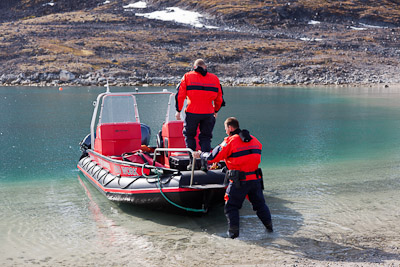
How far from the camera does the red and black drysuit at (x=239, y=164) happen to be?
5.85 meters

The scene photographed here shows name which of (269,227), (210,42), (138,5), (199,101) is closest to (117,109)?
(199,101)

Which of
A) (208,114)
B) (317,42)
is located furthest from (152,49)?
(208,114)

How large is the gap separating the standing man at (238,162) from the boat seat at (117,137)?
3.60m

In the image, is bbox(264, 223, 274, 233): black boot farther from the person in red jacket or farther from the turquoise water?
the person in red jacket

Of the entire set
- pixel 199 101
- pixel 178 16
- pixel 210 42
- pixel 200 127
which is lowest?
pixel 200 127

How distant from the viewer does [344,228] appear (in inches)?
256

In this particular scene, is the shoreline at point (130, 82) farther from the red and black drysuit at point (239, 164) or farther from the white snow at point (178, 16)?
the red and black drysuit at point (239, 164)

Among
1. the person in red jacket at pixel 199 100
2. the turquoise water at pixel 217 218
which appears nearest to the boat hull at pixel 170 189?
the turquoise water at pixel 217 218

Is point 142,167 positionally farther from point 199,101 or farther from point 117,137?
point 117,137

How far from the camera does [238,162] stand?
589cm

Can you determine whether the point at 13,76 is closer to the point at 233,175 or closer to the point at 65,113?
the point at 65,113

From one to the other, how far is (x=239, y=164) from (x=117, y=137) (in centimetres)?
392

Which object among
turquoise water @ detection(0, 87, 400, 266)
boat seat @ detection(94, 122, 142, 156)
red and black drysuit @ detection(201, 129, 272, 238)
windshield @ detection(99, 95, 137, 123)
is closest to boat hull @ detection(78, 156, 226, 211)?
turquoise water @ detection(0, 87, 400, 266)

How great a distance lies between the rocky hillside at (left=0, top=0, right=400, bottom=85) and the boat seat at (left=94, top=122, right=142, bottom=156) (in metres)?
49.6
